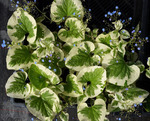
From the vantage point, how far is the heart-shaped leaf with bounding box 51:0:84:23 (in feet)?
2.78

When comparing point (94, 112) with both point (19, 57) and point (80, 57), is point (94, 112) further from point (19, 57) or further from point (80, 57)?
point (19, 57)

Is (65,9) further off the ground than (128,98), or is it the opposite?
(65,9)

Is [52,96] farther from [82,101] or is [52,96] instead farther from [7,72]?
[7,72]

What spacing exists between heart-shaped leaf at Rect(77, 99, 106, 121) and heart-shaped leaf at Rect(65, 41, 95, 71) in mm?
196

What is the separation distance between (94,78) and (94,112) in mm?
171

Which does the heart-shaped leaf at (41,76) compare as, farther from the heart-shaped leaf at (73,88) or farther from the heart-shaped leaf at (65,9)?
the heart-shaped leaf at (65,9)

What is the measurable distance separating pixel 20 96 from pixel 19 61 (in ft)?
0.57

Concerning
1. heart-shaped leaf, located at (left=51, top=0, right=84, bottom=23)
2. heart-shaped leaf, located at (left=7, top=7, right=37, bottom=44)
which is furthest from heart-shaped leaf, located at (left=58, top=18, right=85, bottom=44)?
heart-shaped leaf, located at (left=7, top=7, right=37, bottom=44)

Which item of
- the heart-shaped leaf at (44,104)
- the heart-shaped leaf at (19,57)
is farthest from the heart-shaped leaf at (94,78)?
the heart-shaped leaf at (19,57)

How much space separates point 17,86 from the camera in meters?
0.84

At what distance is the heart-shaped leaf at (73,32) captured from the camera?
852 mm

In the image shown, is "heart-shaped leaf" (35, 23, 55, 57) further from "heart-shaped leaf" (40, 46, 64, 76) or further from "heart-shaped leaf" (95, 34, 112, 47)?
"heart-shaped leaf" (95, 34, 112, 47)

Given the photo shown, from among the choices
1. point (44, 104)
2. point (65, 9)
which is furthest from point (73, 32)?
point (44, 104)

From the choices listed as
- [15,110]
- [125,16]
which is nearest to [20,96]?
[125,16]
